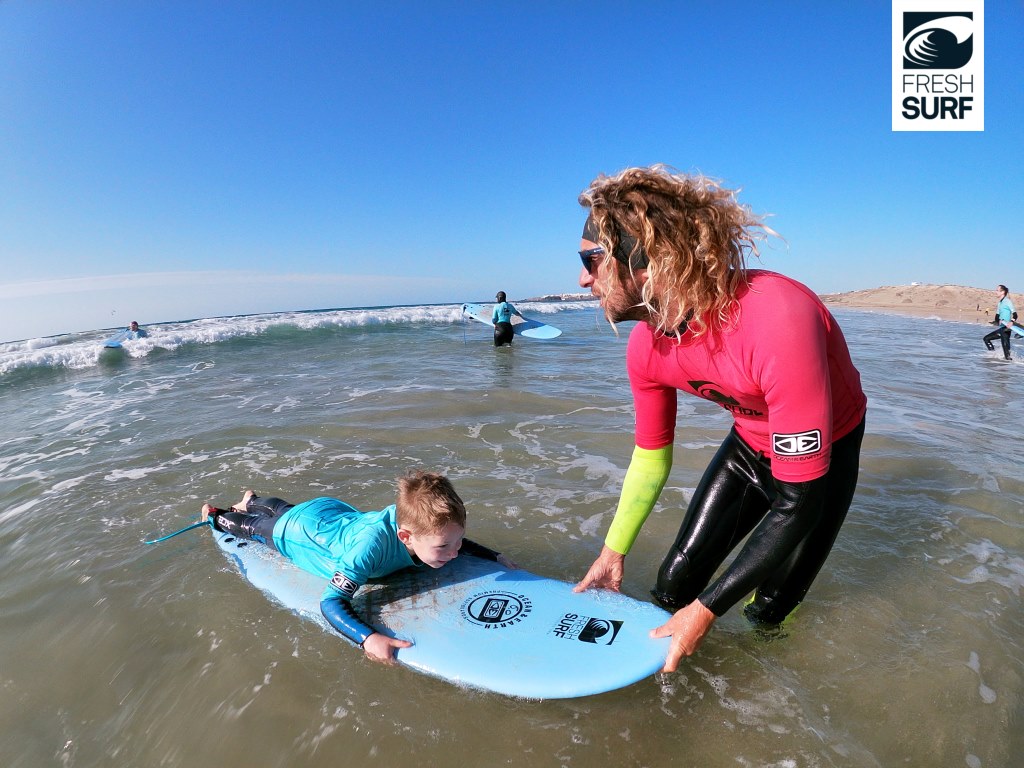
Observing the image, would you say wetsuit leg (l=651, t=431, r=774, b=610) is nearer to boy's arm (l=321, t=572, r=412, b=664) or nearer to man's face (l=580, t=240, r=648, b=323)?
man's face (l=580, t=240, r=648, b=323)

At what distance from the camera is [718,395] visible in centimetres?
207

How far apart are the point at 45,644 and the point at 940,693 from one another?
14.0 feet

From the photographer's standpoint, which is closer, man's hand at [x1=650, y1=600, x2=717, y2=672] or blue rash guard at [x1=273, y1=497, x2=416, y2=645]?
man's hand at [x1=650, y1=600, x2=717, y2=672]

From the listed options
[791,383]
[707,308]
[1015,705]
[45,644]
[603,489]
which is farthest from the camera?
[603,489]

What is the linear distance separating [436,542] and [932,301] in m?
46.6

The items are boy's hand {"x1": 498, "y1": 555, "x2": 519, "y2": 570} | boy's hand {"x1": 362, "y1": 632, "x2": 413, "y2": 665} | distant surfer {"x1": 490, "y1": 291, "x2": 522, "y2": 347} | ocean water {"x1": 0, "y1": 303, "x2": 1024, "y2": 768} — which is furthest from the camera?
distant surfer {"x1": 490, "y1": 291, "x2": 522, "y2": 347}

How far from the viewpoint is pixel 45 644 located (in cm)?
266

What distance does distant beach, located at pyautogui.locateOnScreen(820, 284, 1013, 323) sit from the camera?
92.3 feet

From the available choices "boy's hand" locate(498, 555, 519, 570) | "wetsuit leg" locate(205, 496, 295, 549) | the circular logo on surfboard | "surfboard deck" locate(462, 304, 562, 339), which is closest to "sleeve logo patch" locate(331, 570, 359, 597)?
the circular logo on surfboard

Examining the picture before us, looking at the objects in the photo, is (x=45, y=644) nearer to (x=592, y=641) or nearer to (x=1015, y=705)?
(x=592, y=641)

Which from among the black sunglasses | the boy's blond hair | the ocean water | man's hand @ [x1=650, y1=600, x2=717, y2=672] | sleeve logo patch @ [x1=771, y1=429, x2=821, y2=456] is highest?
the black sunglasses

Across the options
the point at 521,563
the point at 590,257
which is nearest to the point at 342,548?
the point at 521,563

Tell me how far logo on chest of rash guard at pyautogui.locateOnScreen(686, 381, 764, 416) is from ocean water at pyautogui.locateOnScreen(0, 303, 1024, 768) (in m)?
1.19

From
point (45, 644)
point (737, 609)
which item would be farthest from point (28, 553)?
point (737, 609)
